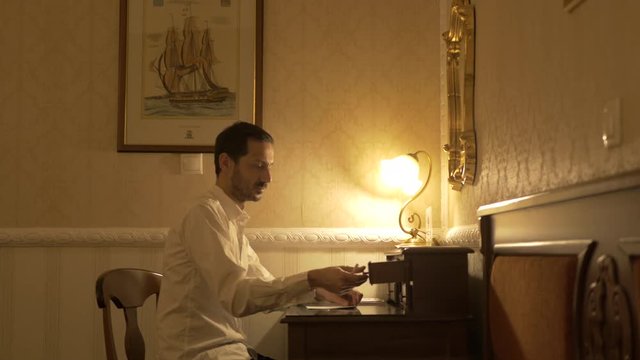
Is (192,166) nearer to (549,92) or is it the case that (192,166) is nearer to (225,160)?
(225,160)

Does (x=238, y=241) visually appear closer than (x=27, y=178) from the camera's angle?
Yes

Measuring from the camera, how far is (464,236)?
3.12m

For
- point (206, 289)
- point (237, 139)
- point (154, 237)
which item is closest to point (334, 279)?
point (206, 289)

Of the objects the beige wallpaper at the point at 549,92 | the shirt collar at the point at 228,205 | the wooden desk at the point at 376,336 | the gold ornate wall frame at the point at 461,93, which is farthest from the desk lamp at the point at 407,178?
the shirt collar at the point at 228,205

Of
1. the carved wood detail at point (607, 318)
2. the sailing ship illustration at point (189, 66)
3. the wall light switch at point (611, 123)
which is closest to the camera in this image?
the carved wood detail at point (607, 318)

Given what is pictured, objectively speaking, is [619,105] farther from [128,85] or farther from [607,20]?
[128,85]

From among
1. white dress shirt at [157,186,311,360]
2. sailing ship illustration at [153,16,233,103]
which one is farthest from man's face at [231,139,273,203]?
sailing ship illustration at [153,16,233,103]

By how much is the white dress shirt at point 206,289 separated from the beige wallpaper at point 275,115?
1280 millimetres

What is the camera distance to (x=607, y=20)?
1.70 metres

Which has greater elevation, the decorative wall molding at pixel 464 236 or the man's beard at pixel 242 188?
the man's beard at pixel 242 188

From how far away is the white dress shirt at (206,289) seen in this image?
2.24 meters

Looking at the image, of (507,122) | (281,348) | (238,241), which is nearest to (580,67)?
(507,122)

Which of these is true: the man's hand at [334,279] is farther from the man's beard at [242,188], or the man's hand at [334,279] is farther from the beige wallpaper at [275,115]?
the beige wallpaper at [275,115]

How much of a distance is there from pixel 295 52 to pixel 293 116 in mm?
336
